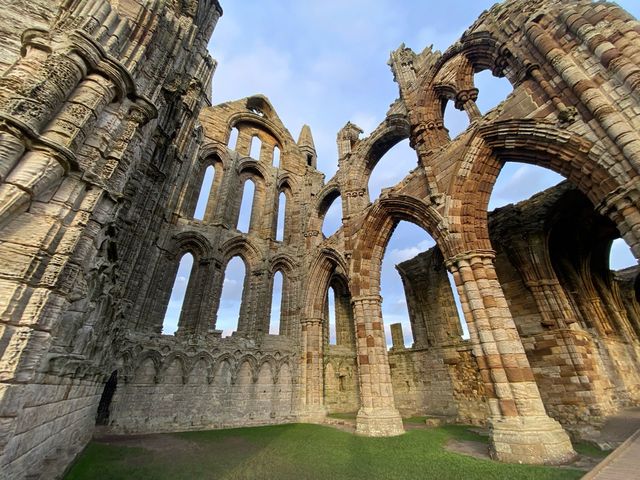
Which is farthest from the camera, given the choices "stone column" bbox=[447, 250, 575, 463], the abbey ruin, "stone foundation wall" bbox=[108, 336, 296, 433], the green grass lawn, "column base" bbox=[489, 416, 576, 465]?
"stone foundation wall" bbox=[108, 336, 296, 433]

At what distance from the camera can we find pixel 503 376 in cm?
557

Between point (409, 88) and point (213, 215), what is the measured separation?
10.1 m

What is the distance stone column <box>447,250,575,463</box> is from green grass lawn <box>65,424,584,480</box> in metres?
0.55

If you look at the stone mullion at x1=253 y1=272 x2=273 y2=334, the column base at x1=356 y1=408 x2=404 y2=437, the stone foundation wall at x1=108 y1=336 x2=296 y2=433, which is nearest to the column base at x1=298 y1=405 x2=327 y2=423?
the stone foundation wall at x1=108 y1=336 x2=296 y2=433

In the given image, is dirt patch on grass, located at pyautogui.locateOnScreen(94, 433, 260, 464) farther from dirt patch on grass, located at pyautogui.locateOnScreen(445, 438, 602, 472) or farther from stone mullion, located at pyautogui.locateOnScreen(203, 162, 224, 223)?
stone mullion, located at pyautogui.locateOnScreen(203, 162, 224, 223)

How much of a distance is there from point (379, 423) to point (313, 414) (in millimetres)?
3623

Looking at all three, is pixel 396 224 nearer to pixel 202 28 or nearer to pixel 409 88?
pixel 409 88

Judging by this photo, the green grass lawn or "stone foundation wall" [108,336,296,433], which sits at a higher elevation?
"stone foundation wall" [108,336,296,433]

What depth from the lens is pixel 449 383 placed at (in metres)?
10.7

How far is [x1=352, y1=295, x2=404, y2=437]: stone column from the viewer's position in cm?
770

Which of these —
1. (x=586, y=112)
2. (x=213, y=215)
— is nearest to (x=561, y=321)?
(x=586, y=112)

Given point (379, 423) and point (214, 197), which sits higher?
point (214, 197)

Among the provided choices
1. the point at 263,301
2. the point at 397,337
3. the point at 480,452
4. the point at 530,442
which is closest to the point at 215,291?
the point at 263,301

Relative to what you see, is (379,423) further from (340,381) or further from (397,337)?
(397,337)
